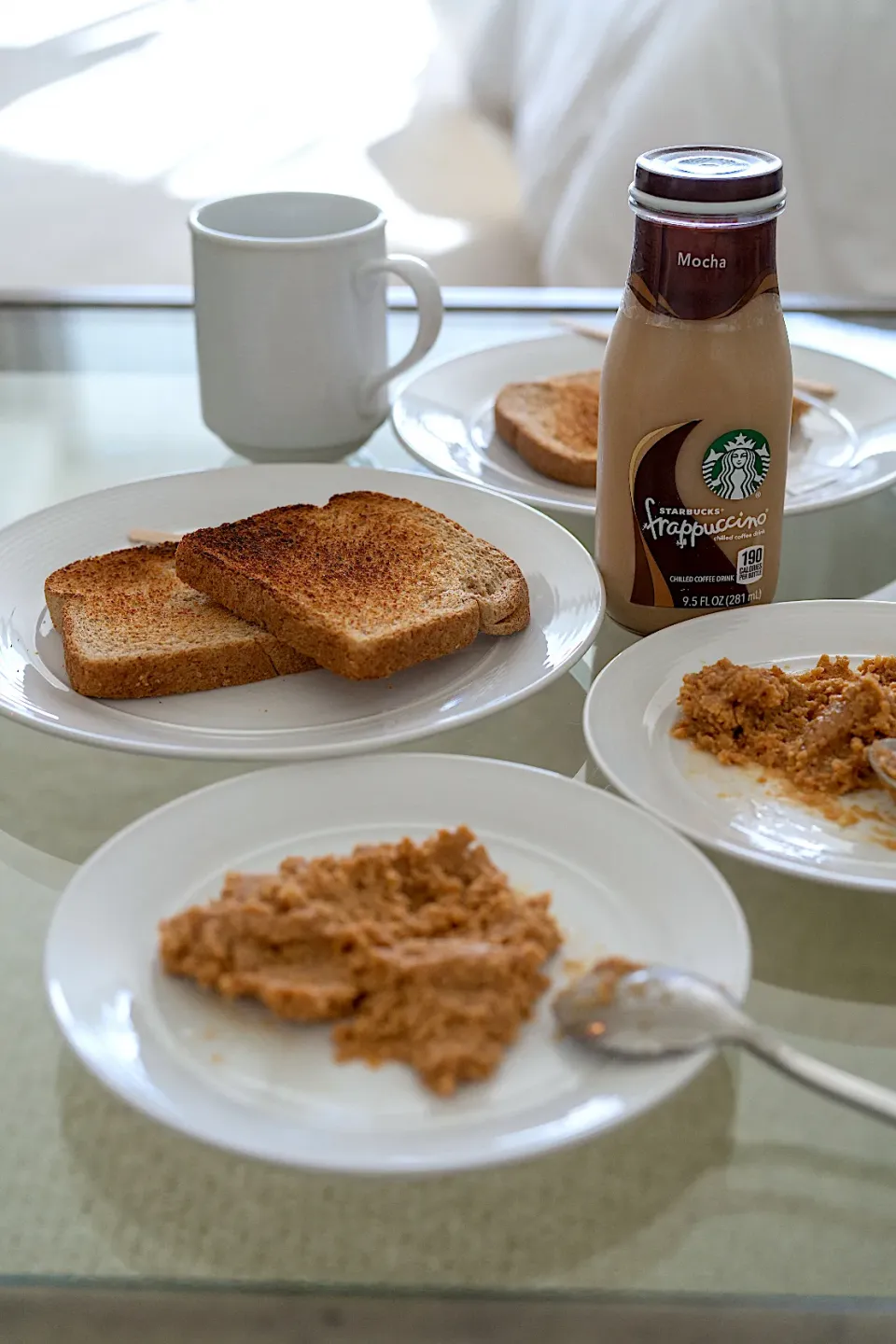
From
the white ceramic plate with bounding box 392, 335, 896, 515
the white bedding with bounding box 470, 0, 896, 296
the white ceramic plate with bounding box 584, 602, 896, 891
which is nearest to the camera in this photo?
the white ceramic plate with bounding box 584, 602, 896, 891

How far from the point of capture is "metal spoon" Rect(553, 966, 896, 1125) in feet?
1.75

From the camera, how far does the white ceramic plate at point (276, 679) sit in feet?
2.56

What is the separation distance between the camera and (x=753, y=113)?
6.67 ft

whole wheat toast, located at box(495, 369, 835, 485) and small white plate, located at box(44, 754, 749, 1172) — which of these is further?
whole wheat toast, located at box(495, 369, 835, 485)

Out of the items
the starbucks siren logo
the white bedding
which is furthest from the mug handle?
the white bedding

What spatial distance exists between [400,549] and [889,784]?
1.30 ft

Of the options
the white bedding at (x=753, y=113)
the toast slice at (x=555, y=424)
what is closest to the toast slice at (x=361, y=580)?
the toast slice at (x=555, y=424)

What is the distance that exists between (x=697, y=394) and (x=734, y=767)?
235 millimetres

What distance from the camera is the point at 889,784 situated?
726 mm

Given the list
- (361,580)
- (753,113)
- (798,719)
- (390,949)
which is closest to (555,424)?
(361,580)

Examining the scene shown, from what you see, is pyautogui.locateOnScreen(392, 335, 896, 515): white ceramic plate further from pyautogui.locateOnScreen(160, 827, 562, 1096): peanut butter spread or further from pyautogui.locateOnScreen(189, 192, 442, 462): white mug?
pyautogui.locateOnScreen(160, 827, 562, 1096): peanut butter spread

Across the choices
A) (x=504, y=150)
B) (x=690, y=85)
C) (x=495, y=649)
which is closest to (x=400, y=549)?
(x=495, y=649)

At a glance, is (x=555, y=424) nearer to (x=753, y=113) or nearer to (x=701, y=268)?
(x=701, y=268)

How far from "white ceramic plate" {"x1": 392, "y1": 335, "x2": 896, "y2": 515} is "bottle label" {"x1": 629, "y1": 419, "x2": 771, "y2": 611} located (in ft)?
0.46
